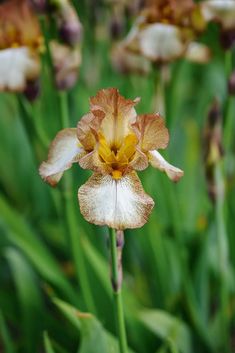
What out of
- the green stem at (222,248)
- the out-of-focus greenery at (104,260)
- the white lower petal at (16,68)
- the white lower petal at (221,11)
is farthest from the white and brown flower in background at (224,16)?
the white lower petal at (16,68)

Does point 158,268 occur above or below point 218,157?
below

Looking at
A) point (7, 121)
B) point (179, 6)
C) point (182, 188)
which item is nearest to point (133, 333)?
point (182, 188)

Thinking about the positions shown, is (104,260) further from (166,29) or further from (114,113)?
(114,113)

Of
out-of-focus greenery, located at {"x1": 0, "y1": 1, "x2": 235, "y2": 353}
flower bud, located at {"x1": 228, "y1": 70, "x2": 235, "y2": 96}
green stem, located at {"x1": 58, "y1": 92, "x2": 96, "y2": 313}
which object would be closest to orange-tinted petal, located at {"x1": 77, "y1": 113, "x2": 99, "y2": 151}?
out-of-focus greenery, located at {"x1": 0, "y1": 1, "x2": 235, "y2": 353}

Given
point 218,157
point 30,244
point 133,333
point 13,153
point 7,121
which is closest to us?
point 218,157

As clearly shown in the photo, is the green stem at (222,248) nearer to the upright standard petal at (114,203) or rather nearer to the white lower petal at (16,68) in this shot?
the white lower petal at (16,68)

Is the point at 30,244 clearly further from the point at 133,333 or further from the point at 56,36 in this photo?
the point at 56,36
